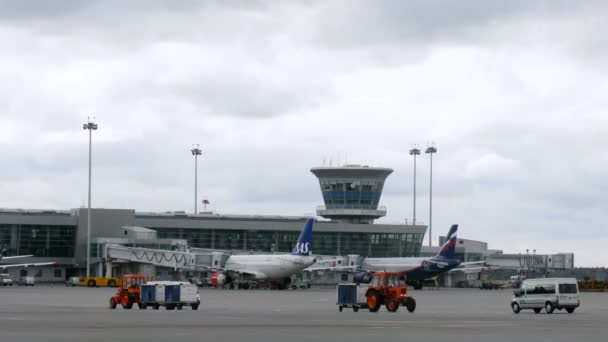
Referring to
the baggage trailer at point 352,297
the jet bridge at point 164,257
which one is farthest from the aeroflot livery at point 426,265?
the baggage trailer at point 352,297

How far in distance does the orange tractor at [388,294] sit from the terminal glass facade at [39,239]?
106m

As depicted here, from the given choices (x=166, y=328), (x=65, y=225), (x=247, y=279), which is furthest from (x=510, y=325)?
(x=65, y=225)

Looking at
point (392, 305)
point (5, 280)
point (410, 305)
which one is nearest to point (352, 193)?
point (5, 280)

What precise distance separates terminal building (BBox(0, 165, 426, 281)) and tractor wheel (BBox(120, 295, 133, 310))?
83.7 metres

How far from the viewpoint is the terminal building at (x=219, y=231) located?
535 feet

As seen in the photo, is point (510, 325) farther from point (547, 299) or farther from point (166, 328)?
point (547, 299)

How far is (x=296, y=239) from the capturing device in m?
184

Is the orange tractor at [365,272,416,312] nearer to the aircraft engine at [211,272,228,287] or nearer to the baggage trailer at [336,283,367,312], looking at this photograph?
the baggage trailer at [336,283,367,312]

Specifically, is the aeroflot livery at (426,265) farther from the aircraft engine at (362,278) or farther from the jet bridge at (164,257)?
the jet bridge at (164,257)

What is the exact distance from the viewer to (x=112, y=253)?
150 meters

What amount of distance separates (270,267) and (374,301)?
66811 millimetres

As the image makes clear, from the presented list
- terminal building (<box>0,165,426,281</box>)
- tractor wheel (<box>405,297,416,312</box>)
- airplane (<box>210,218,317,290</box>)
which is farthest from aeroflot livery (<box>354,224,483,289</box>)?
tractor wheel (<box>405,297,416,312</box>)

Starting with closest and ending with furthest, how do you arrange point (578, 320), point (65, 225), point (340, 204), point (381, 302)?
point (578, 320)
point (381, 302)
point (65, 225)
point (340, 204)

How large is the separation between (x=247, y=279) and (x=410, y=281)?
21.2 meters
